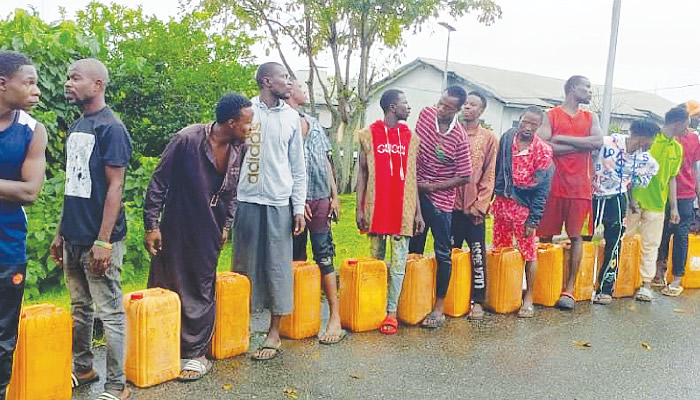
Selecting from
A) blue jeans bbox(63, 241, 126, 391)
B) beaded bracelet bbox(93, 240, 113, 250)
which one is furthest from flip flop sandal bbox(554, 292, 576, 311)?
beaded bracelet bbox(93, 240, 113, 250)

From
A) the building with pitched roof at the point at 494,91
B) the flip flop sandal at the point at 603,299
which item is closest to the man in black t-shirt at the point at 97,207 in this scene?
the flip flop sandal at the point at 603,299

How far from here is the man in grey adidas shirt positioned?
15.4ft

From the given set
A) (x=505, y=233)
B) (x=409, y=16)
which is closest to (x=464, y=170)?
(x=505, y=233)

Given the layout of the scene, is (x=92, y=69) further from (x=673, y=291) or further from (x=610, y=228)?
(x=673, y=291)

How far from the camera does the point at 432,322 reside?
577 cm

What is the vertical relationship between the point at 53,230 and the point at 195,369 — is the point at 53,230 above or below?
above

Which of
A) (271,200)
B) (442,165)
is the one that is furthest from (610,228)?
(271,200)

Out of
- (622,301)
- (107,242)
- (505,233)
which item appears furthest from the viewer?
(622,301)

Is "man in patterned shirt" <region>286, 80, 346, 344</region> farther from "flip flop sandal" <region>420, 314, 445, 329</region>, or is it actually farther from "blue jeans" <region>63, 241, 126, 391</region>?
"blue jeans" <region>63, 241, 126, 391</region>

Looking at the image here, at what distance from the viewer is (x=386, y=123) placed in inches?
217

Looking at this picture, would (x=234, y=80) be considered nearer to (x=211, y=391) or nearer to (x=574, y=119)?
(x=574, y=119)

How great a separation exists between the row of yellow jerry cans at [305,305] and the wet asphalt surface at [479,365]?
5.2 inches

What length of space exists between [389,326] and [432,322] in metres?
0.42

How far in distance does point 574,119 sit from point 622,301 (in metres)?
1.97
